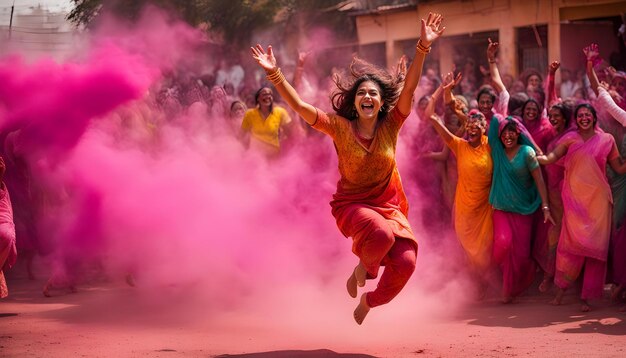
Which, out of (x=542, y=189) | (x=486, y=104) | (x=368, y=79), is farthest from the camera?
(x=486, y=104)

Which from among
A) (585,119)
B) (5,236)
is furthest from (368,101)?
(5,236)

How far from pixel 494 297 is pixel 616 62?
811 cm

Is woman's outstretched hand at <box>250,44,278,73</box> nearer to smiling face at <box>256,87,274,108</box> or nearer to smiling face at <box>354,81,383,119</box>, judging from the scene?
smiling face at <box>354,81,383,119</box>

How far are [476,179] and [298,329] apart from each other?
8.23 ft

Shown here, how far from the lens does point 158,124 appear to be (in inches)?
470

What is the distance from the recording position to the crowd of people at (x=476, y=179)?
293 inches

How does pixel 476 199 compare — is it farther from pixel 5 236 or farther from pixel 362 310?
pixel 5 236

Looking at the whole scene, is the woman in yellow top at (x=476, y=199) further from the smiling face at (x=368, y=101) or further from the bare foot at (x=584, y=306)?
the smiling face at (x=368, y=101)

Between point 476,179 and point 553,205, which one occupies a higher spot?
point 476,179

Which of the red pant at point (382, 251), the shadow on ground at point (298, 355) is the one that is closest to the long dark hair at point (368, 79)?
the red pant at point (382, 251)

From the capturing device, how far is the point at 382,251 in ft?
23.6

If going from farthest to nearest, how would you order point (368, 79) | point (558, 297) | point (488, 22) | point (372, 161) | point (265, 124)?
point (488, 22) → point (265, 124) → point (558, 297) → point (368, 79) → point (372, 161)

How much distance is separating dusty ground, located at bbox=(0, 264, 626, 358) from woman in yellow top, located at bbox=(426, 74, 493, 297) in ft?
1.44

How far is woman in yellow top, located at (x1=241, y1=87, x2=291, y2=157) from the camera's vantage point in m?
12.0
